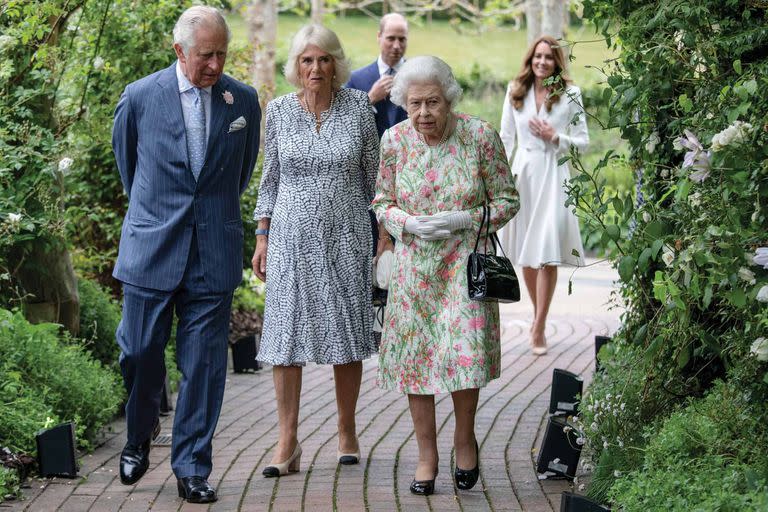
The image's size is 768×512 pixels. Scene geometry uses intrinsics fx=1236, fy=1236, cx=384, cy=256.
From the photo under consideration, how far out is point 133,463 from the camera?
549 cm

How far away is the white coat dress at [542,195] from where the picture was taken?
9164 mm

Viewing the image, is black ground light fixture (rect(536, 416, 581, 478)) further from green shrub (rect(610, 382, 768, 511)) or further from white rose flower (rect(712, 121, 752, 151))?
white rose flower (rect(712, 121, 752, 151))


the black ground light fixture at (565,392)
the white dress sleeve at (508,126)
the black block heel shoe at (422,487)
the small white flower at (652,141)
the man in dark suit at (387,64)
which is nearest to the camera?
the small white flower at (652,141)

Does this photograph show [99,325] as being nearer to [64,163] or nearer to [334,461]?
[64,163]

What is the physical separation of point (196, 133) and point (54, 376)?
1696 mm

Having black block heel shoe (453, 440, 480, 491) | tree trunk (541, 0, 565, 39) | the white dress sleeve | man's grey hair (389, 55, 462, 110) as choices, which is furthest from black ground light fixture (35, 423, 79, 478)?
tree trunk (541, 0, 565, 39)

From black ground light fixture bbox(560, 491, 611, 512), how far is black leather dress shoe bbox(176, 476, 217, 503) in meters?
1.56

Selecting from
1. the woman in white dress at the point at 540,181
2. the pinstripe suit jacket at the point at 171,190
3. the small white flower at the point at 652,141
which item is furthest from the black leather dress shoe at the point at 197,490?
the woman in white dress at the point at 540,181

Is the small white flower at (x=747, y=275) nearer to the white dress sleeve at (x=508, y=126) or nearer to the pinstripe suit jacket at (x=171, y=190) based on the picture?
the pinstripe suit jacket at (x=171, y=190)

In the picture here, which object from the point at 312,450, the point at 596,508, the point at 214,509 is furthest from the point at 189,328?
the point at 596,508

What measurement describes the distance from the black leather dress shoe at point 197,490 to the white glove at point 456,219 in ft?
5.04

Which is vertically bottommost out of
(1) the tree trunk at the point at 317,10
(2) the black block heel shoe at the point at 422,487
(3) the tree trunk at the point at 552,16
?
(2) the black block heel shoe at the point at 422,487

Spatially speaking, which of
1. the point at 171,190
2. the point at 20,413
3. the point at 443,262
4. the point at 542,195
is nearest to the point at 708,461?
the point at 443,262

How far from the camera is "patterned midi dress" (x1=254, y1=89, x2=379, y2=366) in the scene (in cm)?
578
